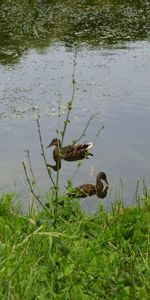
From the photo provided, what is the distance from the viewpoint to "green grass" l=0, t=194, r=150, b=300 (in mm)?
2459

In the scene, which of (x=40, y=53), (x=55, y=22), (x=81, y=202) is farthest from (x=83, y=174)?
(x=55, y=22)

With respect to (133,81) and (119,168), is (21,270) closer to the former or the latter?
(119,168)

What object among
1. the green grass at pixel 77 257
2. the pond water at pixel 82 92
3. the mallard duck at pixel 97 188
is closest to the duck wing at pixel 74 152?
the mallard duck at pixel 97 188

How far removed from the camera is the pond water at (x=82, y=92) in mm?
5887

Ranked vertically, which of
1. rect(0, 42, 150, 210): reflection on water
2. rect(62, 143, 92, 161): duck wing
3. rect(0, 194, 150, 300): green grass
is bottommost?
rect(0, 194, 150, 300): green grass

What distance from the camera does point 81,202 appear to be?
5051mm

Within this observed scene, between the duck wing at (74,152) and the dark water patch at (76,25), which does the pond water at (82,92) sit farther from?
the duck wing at (74,152)

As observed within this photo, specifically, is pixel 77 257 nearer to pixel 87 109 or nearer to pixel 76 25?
pixel 87 109

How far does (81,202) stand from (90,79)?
4.41 metres

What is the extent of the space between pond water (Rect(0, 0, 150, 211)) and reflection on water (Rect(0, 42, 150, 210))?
0.01m

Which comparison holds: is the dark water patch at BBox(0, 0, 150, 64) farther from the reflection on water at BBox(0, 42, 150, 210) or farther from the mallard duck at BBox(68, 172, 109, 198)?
the mallard duck at BBox(68, 172, 109, 198)

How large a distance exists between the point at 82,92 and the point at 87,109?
2.72 feet

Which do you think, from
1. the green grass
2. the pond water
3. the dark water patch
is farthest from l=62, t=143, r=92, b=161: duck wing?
the dark water patch

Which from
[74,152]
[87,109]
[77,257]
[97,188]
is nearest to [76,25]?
[87,109]
